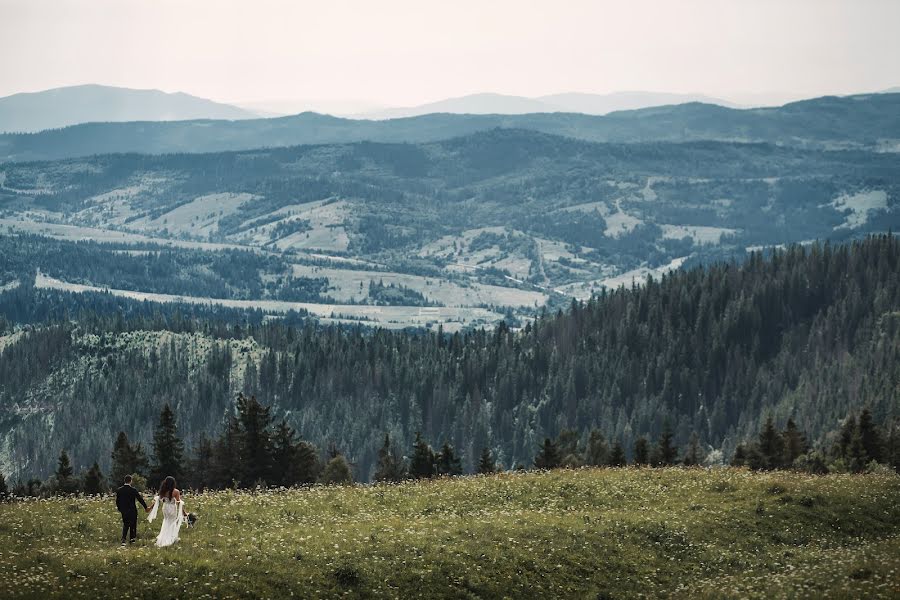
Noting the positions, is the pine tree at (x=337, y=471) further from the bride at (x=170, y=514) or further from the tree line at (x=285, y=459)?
the bride at (x=170, y=514)

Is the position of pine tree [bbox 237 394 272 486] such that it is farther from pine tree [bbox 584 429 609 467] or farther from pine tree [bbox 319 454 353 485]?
pine tree [bbox 584 429 609 467]

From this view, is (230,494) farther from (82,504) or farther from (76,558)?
(76,558)

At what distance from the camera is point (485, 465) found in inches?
4781

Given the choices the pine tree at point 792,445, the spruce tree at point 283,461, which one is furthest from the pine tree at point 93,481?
the pine tree at point 792,445

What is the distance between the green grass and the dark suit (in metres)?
1.23

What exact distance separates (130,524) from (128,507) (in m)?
0.96

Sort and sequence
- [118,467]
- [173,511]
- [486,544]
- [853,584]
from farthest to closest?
1. [118,467]
2. [486,544]
3. [173,511]
4. [853,584]

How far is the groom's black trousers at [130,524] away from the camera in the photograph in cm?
5038

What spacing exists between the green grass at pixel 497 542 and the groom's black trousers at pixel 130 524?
1.03m

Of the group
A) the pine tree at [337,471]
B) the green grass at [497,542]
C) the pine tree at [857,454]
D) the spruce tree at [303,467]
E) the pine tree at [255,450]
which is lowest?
the pine tree at [337,471]

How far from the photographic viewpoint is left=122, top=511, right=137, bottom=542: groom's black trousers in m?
50.4

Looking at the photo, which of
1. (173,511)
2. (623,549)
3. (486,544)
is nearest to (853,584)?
(623,549)

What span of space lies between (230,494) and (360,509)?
790 cm

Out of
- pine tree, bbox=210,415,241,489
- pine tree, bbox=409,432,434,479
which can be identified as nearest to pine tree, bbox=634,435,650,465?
pine tree, bbox=409,432,434,479
